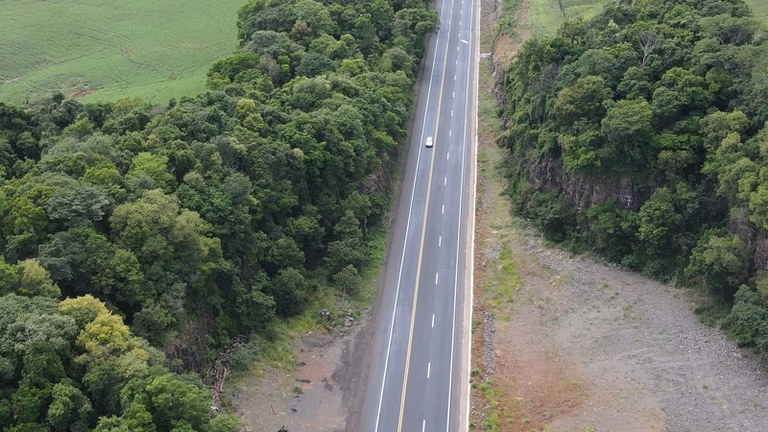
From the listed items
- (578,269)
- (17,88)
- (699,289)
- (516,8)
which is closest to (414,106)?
(516,8)

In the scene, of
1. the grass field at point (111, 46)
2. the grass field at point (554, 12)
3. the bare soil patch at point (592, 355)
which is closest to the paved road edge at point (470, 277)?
the bare soil patch at point (592, 355)

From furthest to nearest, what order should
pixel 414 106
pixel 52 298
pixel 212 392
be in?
pixel 414 106
pixel 212 392
pixel 52 298

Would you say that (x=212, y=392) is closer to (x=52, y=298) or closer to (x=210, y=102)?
(x=52, y=298)

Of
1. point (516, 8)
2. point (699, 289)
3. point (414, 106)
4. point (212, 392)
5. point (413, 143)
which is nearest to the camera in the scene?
→ point (212, 392)

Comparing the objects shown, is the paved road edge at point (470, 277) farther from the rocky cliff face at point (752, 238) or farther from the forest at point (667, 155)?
the rocky cliff face at point (752, 238)

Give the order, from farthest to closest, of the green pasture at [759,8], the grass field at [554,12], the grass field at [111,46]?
the grass field at [554,12], the grass field at [111,46], the green pasture at [759,8]

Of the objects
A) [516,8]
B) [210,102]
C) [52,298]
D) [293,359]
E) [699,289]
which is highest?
[516,8]

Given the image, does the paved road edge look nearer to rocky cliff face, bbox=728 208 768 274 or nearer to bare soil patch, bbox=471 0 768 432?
bare soil patch, bbox=471 0 768 432
